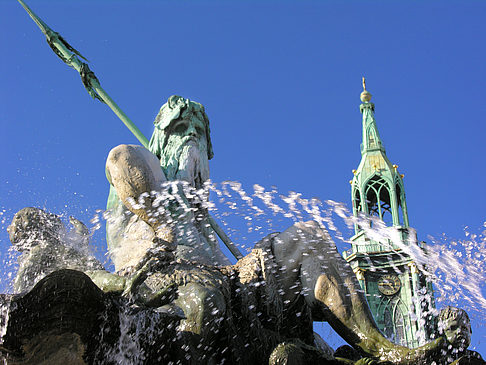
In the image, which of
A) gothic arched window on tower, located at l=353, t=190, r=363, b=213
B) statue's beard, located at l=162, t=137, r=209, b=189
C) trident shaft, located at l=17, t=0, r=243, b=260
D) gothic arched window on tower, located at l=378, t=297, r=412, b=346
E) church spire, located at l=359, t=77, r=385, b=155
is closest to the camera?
statue's beard, located at l=162, t=137, r=209, b=189

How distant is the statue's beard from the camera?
617 cm

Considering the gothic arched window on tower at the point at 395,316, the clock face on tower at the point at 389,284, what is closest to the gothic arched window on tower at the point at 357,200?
the clock face on tower at the point at 389,284

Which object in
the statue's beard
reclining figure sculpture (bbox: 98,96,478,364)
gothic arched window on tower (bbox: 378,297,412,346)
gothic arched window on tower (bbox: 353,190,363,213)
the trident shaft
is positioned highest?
gothic arched window on tower (bbox: 353,190,363,213)

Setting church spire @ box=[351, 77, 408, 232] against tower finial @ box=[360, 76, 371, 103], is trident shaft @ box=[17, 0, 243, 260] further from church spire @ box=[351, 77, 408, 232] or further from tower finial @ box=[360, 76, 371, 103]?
tower finial @ box=[360, 76, 371, 103]

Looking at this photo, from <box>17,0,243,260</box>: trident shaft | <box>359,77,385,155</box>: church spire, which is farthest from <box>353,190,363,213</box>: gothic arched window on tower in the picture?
<box>17,0,243,260</box>: trident shaft

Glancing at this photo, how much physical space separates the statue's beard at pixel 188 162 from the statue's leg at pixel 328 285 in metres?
1.45

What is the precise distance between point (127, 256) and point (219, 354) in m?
1.68

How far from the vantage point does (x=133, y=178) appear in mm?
5648

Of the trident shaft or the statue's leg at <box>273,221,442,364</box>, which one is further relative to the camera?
the trident shaft

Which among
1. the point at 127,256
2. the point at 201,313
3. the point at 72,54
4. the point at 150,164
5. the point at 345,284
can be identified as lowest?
the point at 201,313

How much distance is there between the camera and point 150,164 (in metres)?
5.77

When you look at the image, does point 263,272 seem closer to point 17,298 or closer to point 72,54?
point 17,298

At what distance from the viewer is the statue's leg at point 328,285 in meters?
4.50

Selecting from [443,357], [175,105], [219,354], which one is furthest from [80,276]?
[175,105]
